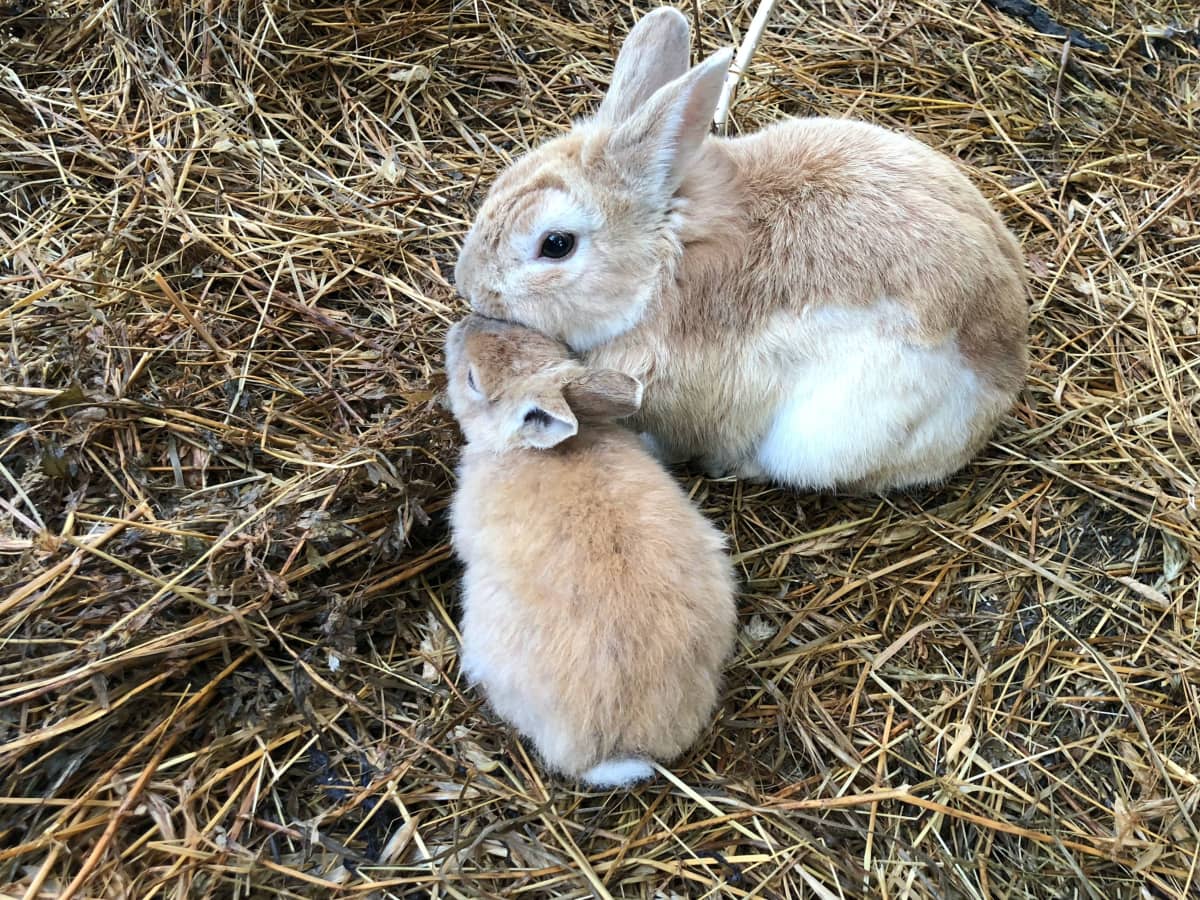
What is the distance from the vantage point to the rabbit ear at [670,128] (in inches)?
91.4

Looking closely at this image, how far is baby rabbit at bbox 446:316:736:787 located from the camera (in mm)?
2092

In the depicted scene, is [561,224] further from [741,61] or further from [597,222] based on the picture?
[741,61]

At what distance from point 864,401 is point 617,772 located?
1.33 meters

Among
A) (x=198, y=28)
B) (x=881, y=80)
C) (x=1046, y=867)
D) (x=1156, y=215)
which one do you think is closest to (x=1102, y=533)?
(x=1046, y=867)

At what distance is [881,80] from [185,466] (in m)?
3.50

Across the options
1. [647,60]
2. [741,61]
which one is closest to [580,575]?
[647,60]

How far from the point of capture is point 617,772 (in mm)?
2166

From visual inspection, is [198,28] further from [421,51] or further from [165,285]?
[165,285]

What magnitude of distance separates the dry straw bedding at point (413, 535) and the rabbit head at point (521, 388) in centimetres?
26

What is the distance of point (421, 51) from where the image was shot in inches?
149

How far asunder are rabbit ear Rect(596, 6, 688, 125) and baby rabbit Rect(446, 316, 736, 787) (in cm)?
87

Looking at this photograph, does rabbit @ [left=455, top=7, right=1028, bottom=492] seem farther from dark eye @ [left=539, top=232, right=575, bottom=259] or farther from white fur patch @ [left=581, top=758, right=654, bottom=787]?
white fur patch @ [left=581, top=758, right=654, bottom=787]

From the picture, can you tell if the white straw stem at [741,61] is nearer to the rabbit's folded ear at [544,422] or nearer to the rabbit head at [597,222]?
the rabbit head at [597,222]

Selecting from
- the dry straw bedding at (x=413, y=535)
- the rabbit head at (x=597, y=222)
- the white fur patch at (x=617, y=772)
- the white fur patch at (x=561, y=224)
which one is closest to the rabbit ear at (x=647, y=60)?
the rabbit head at (x=597, y=222)
